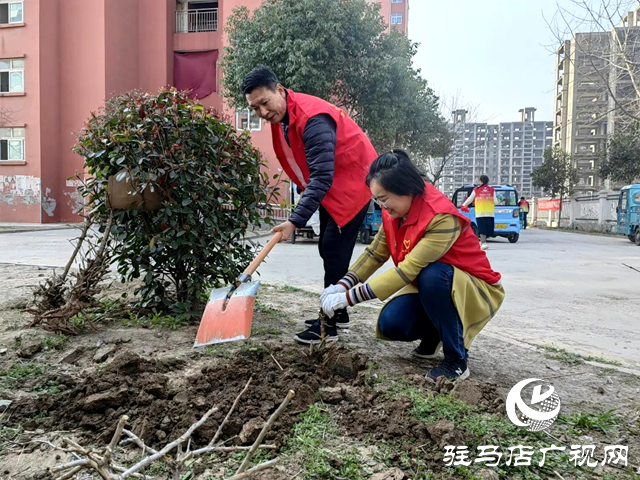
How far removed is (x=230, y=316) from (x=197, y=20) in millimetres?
22122

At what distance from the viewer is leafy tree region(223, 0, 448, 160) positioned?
14219 mm

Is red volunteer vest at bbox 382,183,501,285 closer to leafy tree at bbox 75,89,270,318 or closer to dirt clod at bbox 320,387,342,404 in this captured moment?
dirt clod at bbox 320,387,342,404

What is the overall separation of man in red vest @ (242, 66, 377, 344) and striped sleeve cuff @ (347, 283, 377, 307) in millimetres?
162

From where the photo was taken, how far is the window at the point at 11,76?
19.0m

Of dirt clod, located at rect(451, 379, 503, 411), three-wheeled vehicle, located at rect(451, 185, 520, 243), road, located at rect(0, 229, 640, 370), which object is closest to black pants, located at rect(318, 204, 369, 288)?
dirt clod, located at rect(451, 379, 503, 411)

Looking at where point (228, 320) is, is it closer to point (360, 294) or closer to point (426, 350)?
point (360, 294)

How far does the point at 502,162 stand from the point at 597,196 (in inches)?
2038

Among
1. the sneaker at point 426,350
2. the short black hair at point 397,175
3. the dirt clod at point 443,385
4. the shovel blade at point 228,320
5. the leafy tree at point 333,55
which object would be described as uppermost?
the leafy tree at point 333,55

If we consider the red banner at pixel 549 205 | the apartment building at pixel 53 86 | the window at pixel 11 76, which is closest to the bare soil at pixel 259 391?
the apartment building at pixel 53 86

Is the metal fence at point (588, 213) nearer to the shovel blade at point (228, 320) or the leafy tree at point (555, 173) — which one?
the leafy tree at point (555, 173)

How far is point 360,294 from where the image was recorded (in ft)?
7.68

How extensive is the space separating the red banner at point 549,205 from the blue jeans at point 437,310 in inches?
1292

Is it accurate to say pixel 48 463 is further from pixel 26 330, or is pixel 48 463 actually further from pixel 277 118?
pixel 277 118

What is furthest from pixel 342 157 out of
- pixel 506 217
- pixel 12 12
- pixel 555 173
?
pixel 555 173
